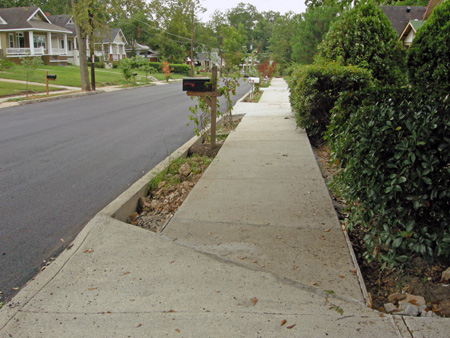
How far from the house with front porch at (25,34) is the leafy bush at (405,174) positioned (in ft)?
156

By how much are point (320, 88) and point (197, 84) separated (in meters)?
2.97

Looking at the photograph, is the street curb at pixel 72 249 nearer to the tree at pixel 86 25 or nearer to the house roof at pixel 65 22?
the tree at pixel 86 25

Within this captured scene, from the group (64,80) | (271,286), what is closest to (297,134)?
(271,286)

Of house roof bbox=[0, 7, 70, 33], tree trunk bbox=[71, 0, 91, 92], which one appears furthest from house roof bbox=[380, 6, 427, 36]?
house roof bbox=[0, 7, 70, 33]

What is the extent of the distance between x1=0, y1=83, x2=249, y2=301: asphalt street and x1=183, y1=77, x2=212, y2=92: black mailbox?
1.34m

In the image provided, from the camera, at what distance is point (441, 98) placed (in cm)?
354

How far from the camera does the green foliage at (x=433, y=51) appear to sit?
1065 centimetres

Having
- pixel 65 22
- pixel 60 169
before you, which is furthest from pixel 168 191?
pixel 65 22

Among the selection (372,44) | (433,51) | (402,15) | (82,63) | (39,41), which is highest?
(402,15)

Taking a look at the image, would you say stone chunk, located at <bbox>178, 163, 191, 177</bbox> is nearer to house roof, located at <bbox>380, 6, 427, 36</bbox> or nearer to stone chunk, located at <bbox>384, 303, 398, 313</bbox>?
stone chunk, located at <bbox>384, 303, 398, 313</bbox>

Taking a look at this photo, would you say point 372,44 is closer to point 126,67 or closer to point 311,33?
point 311,33

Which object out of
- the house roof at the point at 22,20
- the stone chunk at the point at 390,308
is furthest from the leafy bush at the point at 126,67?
the stone chunk at the point at 390,308

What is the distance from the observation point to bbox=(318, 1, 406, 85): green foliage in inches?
415

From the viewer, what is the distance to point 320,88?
9.64 metres
